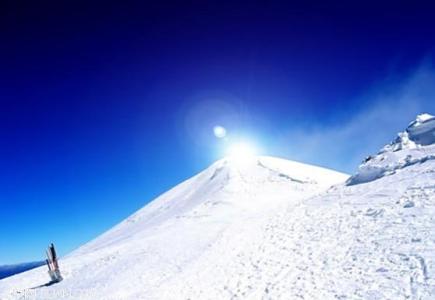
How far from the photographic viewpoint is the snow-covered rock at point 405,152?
26.5 m

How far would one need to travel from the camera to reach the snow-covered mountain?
11.5 metres

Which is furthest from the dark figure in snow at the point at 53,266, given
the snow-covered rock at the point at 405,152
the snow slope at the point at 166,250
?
the snow-covered rock at the point at 405,152

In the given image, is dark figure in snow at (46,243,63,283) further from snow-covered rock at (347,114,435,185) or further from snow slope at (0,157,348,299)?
snow-covered rock at (347,114,435,185)

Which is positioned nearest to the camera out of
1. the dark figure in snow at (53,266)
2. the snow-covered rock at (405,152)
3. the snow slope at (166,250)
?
the snow slope at (166,250)

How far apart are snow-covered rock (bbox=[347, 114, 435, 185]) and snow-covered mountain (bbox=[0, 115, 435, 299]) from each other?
112 millimetres

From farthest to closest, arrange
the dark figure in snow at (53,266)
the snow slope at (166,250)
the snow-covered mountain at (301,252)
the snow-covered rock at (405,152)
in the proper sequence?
the snow-covered rock at (405,152)
the dark figure in snow at (53,266)
the snow slope at (166,250)
the snow-covered mountain at (301,252)

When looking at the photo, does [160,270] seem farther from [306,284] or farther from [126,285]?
[306,284]

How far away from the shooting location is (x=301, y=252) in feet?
50.9

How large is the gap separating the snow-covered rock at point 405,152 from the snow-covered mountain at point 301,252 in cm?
11

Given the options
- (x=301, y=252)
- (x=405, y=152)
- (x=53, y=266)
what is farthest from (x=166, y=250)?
(x=405, y=152)

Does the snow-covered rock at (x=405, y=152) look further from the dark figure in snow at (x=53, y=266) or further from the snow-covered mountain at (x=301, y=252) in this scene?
the dark figure in snow at (x=53, y=266)

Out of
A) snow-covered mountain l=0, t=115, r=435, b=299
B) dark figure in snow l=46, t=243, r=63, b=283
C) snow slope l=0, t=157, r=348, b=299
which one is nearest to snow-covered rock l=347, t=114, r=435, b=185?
snow-covered mountain l=0, t=115, r=435, b=299

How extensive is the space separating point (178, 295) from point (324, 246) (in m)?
6.33

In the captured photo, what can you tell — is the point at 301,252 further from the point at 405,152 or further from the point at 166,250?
the point at 405,152
